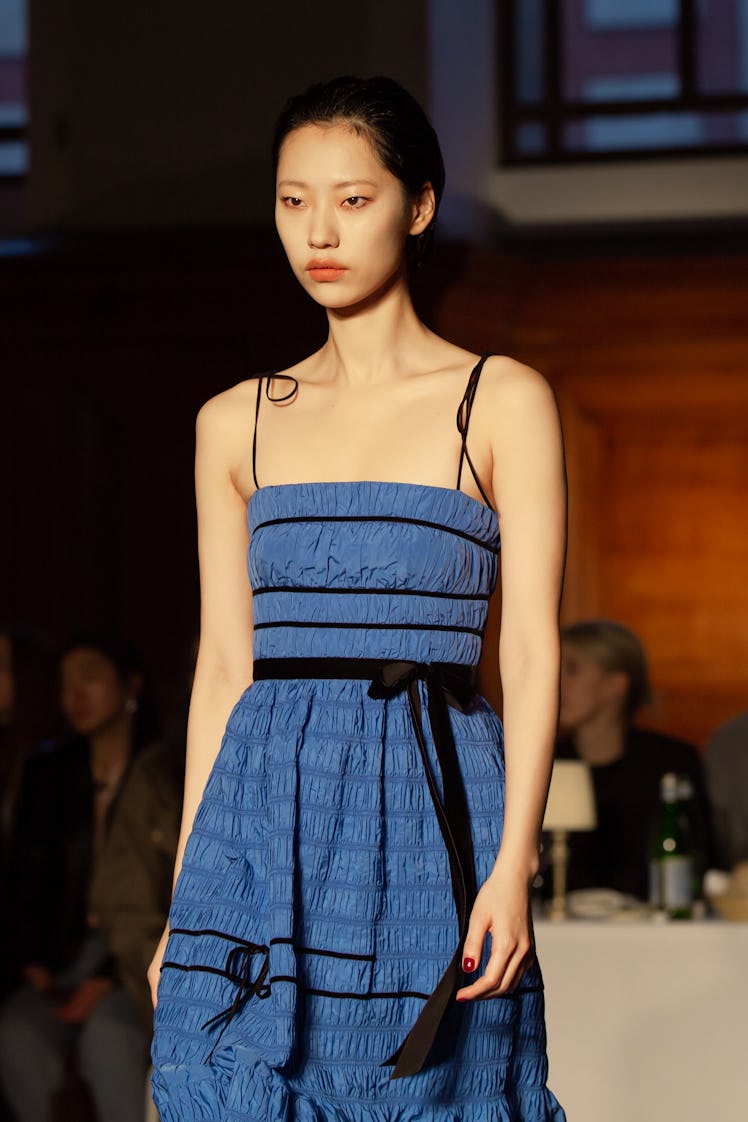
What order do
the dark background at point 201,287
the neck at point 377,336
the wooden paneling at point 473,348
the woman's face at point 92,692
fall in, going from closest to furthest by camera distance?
1. the neck at point 377,336
2. the woman's face at point 92,692
3. the dark background at point 201,287
4. the wooden paneling at point 473,348

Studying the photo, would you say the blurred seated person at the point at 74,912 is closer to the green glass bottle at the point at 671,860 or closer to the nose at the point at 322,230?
the green glass bottle at the point at 671,860

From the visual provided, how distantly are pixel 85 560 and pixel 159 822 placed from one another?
7.76 ft

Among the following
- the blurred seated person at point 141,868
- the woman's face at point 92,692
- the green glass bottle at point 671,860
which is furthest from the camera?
the woman's face at point 92,692

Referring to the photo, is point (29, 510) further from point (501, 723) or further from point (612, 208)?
point (501, 723)

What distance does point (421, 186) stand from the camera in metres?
1.69

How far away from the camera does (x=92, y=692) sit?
459 centimetres

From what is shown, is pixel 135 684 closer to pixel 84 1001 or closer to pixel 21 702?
pixel 21 702

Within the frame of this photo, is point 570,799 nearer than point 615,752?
Yes

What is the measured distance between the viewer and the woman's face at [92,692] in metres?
4.58

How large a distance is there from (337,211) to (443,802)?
0.55 metres

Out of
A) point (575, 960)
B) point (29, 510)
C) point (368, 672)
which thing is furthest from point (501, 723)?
point (29, 510)

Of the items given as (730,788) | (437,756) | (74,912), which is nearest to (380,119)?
(437,756)

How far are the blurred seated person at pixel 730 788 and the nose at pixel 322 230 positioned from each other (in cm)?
303

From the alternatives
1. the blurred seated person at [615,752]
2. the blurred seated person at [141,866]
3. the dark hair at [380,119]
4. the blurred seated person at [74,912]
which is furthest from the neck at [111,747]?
the dark hair at [380,119]
